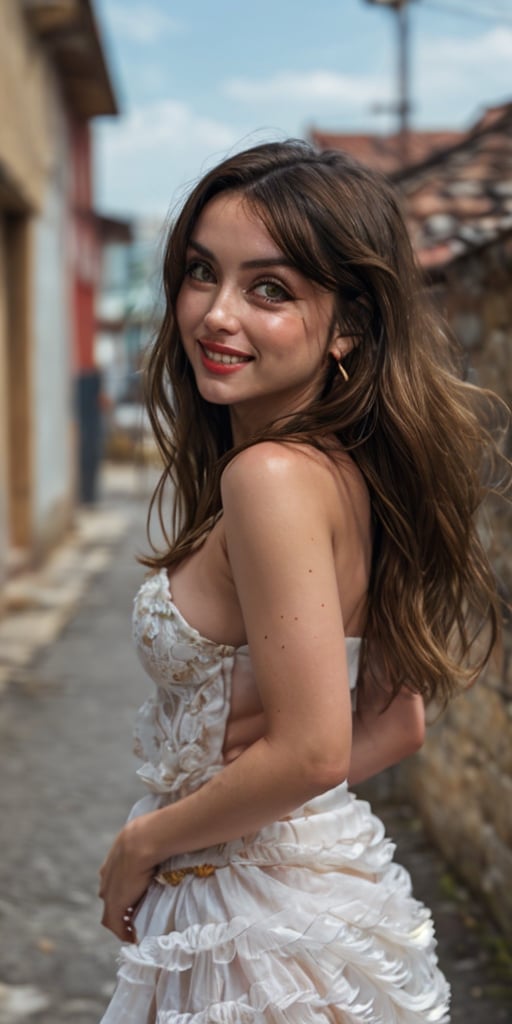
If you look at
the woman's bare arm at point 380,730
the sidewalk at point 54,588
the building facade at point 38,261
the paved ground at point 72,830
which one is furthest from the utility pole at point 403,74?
the woman's bare arm at point 380,730

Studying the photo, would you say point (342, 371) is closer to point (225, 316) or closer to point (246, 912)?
point (225, 316)

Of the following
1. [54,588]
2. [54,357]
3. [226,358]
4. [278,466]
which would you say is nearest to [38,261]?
[54,357]

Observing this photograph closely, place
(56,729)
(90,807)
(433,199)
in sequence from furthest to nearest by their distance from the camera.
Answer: (433,199)
(56,729)
(90,807)

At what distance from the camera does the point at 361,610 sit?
5.30ft

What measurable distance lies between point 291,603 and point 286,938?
43cm

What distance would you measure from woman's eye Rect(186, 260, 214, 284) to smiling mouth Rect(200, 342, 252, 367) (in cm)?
9

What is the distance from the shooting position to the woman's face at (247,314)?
146cm

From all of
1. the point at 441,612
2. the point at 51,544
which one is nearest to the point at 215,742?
the point at 441,612

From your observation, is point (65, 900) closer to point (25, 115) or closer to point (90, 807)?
point (90, 807)

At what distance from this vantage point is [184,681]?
156 centimetres

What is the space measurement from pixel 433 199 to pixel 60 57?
6.21 metres

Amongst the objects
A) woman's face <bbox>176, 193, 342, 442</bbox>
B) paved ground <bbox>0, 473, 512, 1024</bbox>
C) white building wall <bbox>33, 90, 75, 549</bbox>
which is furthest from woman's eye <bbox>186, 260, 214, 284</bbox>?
white building wall <bbox>33, 90, 75, 549</bbox>

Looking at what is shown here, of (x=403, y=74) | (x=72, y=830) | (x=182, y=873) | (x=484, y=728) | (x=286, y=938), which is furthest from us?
(x=403, y=74)

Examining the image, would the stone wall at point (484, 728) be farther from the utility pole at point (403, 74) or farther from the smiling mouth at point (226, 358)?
the utility pole at point (403, 74)
